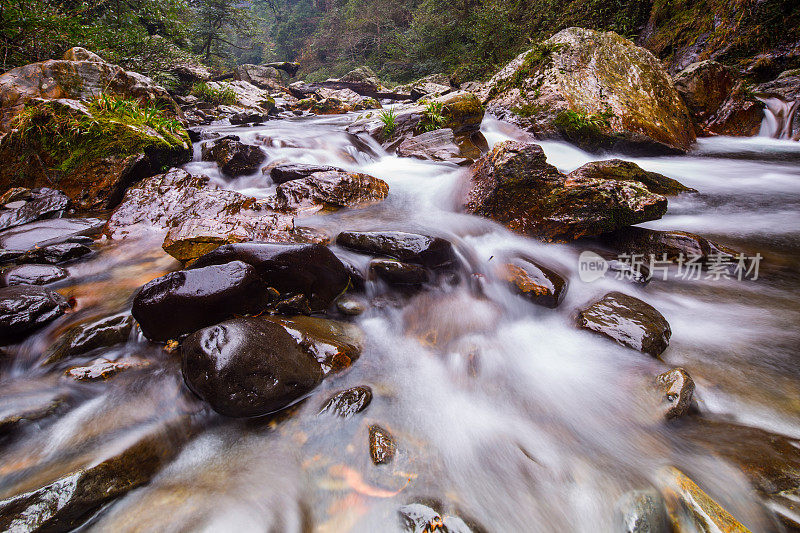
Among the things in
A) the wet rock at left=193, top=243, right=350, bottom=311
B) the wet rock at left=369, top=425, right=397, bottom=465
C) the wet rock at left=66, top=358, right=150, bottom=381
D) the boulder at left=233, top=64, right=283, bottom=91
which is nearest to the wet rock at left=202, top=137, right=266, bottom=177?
the wet rock at left=193, top=243, right=350, bottom=311

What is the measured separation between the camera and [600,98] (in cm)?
712

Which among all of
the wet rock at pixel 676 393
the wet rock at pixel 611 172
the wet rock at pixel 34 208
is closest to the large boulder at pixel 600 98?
the wet rock at pixel 611 172

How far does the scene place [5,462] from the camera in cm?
175

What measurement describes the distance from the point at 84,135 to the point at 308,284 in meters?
5.29

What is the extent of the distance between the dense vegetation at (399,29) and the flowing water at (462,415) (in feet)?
25.8

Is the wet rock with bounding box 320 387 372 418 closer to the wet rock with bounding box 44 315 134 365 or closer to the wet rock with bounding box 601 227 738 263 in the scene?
the wet rock with bounding box 44 315 134 365

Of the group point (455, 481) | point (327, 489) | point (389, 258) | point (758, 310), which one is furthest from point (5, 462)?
point (758, 310)

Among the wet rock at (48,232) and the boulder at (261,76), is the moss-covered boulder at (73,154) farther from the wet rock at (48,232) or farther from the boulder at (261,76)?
the boulder at (261,76)

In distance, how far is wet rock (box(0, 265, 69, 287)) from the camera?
311 cm

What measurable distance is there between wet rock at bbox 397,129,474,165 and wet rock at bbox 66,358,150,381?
609 centimetres

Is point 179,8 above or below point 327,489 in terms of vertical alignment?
above

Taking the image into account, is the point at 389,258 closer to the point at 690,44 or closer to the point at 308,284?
the point at 308,284

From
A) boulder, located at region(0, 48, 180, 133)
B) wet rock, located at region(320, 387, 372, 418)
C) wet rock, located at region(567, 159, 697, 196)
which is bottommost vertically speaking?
wet rock, located at region(320, 387, 372, 418)

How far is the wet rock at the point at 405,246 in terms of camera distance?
358 cm
